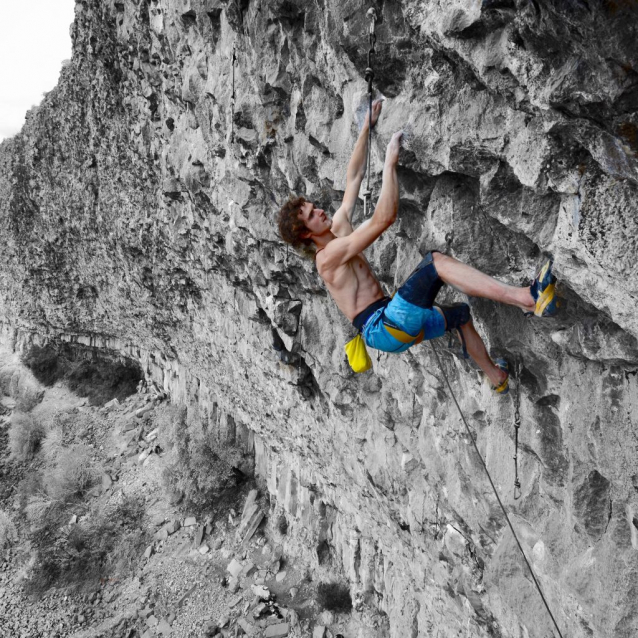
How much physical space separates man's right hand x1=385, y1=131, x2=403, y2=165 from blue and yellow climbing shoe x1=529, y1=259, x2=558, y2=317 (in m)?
1.20

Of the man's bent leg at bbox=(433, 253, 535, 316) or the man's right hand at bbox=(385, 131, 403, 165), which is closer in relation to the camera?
the man's bent leg at bbox=(433, 253, 535, 316)

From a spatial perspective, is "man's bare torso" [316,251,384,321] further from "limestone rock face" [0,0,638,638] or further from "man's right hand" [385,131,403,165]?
"man's right hand" [385,131,403,165]

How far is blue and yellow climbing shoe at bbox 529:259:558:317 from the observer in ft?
8.79

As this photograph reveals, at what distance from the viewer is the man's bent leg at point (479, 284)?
9.30ft

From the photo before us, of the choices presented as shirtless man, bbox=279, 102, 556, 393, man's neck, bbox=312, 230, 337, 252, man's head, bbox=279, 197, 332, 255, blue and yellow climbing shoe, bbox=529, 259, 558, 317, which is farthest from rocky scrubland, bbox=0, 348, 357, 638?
blue and yellow climbing shoe, bbox=529, 259, 558, 317

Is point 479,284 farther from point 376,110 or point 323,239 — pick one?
point 376,110

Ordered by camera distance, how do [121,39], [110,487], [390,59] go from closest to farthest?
[390,59], [121,39], [110,487]

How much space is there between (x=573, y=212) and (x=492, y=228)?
790 millimetres

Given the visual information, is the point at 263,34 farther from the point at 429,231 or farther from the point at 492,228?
the point at 492,228

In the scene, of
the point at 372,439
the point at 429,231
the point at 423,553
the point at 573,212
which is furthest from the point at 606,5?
the point at 423,553

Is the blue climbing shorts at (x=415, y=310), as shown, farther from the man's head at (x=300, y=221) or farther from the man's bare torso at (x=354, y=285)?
the man's head at (x=300, y=221)

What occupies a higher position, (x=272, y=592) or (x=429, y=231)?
(x=429, y=231)

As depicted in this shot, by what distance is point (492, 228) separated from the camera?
3.30 metres

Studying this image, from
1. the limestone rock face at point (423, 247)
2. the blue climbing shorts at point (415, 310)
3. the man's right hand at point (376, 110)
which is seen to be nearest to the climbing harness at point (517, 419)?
the limestone rock face at point (423, 247)
